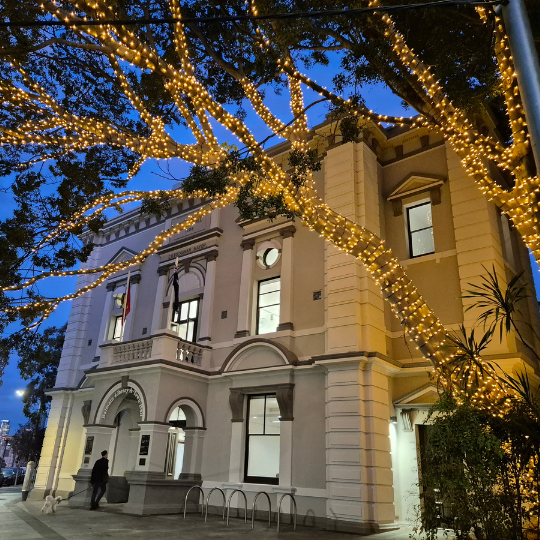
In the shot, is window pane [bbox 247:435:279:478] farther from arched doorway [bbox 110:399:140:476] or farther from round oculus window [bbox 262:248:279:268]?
round oculus window [bbox 262:248:279:268]

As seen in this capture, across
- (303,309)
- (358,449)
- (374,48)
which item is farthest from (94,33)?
(358,449)

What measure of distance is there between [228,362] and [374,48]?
8.92 meters

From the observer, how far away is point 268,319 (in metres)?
14.1

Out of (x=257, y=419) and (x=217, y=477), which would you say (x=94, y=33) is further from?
(x=217, y=477)

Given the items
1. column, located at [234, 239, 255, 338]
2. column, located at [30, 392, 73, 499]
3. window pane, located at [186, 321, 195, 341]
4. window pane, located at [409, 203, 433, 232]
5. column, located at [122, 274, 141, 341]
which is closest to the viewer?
window pane, located at [409, 203, 433, 232]

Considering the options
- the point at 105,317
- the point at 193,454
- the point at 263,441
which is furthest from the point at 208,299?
the point at 105,317

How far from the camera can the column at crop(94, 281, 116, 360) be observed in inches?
722

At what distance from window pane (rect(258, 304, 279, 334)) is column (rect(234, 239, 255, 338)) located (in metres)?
0.40

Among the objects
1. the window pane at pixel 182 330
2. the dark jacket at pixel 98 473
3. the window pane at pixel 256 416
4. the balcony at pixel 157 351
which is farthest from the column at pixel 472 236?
the dark jacket at pixel 98 473

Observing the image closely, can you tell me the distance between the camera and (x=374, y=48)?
28.8 feet

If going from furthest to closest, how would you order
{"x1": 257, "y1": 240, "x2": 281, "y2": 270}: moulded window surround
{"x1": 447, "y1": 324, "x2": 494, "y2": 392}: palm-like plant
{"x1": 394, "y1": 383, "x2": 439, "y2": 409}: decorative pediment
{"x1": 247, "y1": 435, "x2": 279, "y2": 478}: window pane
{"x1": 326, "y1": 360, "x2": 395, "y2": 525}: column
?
{"x1": 257, "y1": 240, "x2": 281, "y2": 270}: moulded window surround, {"x1": 247, "y1": 435, "x2": 279, "y2": 478}: window pane, {"x1": 394, "y1": 383, "x2": 439, "y2": 409}: decorative pediment, {"x1": 326, "y1": 360, "x2": 395, "y2": 525}: column, {"x1": 447, "y1": 324, "x2": 494, "y2": 392}: palm-like plant

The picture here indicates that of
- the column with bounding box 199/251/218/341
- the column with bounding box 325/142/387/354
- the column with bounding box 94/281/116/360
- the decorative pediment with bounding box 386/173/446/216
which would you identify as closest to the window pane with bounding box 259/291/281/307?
the column with bounding box 199/251/218/341

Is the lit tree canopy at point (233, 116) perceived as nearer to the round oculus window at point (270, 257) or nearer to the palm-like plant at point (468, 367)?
the palm-like plant at point (468, 367)

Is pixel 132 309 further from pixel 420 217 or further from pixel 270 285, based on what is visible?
pixel 420 217
